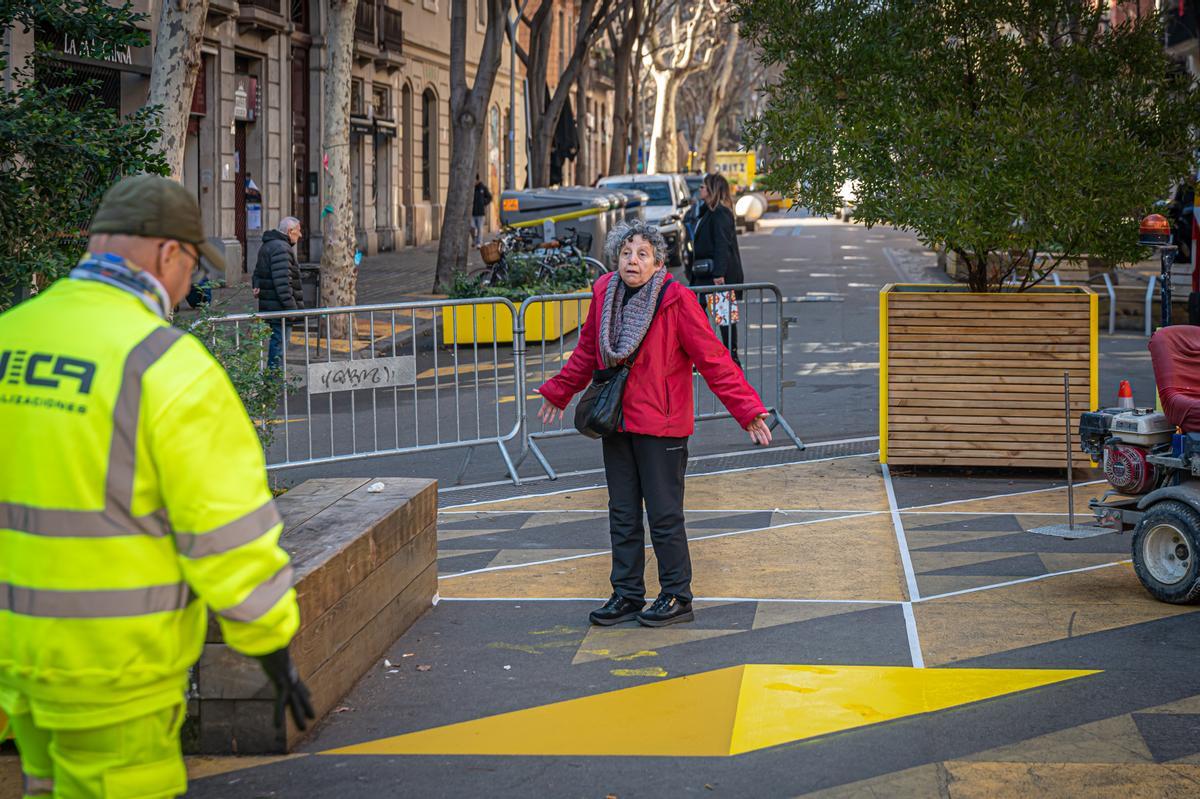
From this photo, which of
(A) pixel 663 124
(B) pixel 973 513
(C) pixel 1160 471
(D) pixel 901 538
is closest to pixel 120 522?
(C) pixel 1160 471

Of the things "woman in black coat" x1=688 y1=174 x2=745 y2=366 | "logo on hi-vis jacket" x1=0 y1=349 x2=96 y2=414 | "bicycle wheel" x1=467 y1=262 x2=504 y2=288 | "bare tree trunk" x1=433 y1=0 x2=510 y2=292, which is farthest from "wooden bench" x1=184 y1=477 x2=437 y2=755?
"bare tree trunk" x1=433 y1=0 x2=510 y2=292

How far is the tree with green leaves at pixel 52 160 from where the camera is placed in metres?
6.47

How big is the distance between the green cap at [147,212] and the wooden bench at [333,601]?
1843 millimetres

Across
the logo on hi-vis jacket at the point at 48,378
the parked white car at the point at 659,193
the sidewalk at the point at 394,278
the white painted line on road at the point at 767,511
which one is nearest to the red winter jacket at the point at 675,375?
the white painted line on road at the point at 767,511

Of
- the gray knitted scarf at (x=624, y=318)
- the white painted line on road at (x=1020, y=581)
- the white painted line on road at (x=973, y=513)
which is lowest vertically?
the white painted line on road at (x=1020, y=581)

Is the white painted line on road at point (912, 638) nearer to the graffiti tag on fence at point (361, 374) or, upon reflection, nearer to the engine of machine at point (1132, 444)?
the engine of machine at point (1132, 444)

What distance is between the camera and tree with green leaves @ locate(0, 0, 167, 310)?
647 centimetres

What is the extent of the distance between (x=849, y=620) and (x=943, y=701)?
1.16 meters

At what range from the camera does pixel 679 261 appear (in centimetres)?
3077

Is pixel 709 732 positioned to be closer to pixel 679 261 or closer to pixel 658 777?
pixel 658 777

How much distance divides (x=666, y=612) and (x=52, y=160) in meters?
3.21

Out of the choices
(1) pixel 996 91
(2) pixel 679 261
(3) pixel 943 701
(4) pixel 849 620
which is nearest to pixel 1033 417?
(1) pixel 996 91

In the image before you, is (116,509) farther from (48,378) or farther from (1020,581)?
(1020,581)

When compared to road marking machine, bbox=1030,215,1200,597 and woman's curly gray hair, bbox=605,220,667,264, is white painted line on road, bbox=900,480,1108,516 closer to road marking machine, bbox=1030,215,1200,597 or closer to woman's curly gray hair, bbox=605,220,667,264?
road marking machine, bbox=1030,215,1200,597
